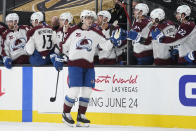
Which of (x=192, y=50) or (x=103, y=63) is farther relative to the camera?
(x=103, y=63)

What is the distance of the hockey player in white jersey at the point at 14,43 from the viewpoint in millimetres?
8109

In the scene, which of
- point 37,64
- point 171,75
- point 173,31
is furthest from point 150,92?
point 37,64

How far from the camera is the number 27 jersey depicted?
7.75 meters

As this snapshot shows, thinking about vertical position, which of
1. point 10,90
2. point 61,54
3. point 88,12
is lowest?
point 10,90

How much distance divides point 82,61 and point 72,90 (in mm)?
385

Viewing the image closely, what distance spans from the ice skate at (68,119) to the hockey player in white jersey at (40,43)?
3.22ft

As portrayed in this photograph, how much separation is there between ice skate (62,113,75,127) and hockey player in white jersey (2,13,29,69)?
1357 millimetres

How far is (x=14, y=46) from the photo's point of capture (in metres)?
8.14

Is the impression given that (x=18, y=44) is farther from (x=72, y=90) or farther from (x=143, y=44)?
(x=143, y=44)

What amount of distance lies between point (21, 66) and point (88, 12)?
54.1 inches

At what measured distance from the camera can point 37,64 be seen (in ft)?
25.5

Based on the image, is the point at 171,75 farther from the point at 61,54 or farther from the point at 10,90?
the point at 10,90

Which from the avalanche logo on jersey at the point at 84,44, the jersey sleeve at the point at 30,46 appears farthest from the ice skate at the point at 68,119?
the jersey sleeve at the point at 30,46

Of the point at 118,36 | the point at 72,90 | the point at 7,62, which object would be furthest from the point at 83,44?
the point at 7,62
